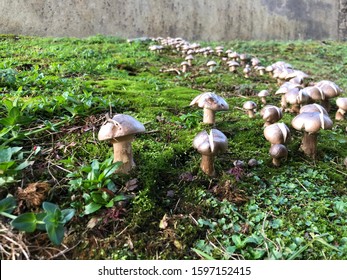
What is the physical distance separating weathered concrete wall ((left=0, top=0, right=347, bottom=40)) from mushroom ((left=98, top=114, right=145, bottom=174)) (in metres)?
10.8

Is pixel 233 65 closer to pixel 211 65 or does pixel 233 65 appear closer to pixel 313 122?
pixel 211 65

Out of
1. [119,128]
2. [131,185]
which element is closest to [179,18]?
[119,128]

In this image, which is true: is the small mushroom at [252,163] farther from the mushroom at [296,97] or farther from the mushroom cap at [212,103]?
the mushroom at [296,97]

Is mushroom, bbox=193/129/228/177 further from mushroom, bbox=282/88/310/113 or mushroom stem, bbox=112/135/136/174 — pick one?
mushroom, bbox=282/88/310/113

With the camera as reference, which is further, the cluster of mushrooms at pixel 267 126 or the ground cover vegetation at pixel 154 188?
the cluster of mushrooms at pixel 267 126

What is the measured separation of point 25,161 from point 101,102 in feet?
4.33

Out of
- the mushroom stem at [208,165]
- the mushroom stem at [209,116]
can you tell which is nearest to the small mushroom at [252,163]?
the mushroom stem at [208,165]

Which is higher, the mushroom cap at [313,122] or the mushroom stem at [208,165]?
the mushroom cap at [313,122]

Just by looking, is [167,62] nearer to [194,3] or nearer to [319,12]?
[194,3]

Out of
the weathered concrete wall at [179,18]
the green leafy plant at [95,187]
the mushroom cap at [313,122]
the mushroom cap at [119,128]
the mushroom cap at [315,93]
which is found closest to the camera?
the green leafy plant at [95,187]

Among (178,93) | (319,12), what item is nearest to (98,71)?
(178,93)

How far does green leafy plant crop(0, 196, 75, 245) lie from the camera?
190 cm

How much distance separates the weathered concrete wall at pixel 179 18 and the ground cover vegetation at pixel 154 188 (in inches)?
329

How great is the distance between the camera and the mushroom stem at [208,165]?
278 cm
